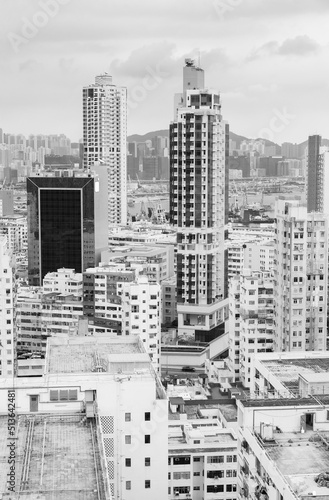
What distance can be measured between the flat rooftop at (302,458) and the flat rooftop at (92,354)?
3.07 metres

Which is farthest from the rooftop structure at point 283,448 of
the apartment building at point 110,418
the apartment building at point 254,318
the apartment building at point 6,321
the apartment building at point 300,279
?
the apartment building at point 254,318

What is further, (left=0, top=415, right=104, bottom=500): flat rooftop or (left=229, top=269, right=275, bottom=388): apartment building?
(left=229, top=269, right=275, bottom=388): apartment building

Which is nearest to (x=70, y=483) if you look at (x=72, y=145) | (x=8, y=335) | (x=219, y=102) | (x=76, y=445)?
(x=76, y=445)

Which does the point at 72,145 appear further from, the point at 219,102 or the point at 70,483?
the point at 70,483

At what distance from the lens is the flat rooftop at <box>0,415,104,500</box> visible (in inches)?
282

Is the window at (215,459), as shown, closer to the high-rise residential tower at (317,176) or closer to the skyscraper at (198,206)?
the skyscraper at (198,206)

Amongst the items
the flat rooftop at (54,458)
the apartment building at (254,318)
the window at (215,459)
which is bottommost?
the window at (215,459)

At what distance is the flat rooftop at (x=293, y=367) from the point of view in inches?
529

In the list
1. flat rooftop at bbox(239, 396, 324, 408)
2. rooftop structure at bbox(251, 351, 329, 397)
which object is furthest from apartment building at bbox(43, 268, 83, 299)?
flat rooftop at bbox(239, 396, 324, 408)

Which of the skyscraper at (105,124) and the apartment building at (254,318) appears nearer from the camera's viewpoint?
the apartment building at (254,318)

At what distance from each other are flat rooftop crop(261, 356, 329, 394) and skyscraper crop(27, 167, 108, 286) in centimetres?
1979

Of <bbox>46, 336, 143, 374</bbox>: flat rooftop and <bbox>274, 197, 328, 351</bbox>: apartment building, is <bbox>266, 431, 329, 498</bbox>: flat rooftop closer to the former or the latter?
<bbox>46, 336, 143, 374</bbox>: flat rooftop

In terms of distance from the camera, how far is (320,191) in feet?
172

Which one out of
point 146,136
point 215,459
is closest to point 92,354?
point 215,459
